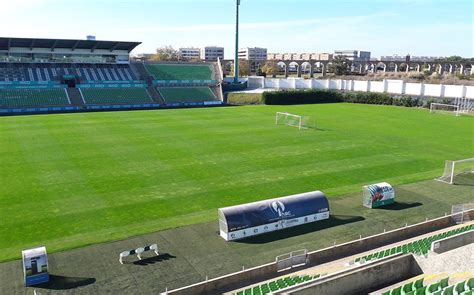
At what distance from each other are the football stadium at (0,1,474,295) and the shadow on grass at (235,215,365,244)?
10 cm

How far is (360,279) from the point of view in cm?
1435

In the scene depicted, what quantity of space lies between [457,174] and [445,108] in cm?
4401

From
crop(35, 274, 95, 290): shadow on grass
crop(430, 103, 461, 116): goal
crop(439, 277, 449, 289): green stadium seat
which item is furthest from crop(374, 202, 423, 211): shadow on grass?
crop(430, 103, 461, 116): goal

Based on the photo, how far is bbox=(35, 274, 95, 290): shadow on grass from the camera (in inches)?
605

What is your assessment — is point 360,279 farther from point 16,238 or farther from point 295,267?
point 16,238

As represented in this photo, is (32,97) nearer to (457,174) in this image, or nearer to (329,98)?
(329,98)

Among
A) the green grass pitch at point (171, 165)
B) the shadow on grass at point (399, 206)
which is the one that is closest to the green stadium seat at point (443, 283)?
the shadow on grass at point (399, 206)

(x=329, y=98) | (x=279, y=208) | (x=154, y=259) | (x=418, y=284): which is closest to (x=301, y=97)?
(x=329, y=98)

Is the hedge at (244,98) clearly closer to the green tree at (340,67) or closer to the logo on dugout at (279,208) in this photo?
the logo on dugout at (279,208)

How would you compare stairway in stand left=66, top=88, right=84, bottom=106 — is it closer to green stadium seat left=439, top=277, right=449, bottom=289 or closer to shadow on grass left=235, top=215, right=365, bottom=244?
shadow on grass left=235, top=215, right=365, bottom=244

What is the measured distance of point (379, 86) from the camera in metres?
82.6

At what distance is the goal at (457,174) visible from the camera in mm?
28505

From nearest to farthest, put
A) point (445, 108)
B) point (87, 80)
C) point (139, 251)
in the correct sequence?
point (139, 251) → point (445, 108) → point (87, 80)

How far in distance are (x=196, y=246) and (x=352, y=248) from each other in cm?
686
